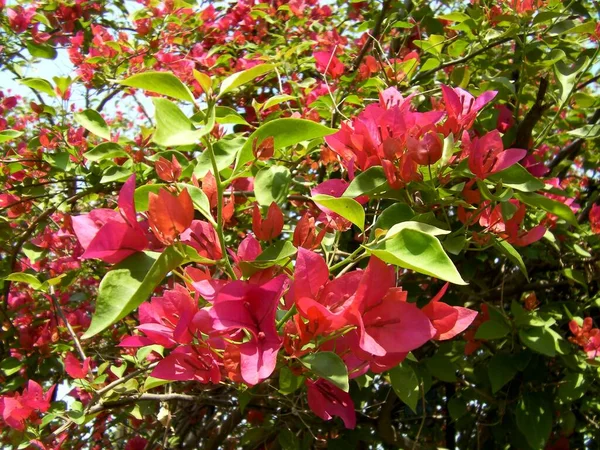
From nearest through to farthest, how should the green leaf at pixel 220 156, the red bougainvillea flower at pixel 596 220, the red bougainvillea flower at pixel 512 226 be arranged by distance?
the green leaf at pixel 220 156 < the red bougainvillea flower at pixel 512 226 < the red bougainvillea flower at pixel 596 220

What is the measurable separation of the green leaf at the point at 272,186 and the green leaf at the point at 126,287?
0.23 metres

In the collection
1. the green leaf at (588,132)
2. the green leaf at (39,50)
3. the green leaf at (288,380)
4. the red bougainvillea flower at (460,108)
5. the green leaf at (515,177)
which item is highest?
the red bougainvillea flower at (460,108)

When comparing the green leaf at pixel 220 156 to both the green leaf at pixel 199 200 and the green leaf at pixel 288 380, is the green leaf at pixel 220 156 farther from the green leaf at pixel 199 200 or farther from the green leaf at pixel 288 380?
the green leaf at pixel 288 380

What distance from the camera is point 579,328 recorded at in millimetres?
1386

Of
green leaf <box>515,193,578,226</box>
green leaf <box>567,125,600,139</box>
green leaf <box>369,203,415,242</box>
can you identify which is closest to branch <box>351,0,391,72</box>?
green leaf <box>567,125,600,139</box>

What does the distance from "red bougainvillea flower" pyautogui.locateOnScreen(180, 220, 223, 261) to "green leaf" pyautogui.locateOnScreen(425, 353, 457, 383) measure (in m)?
0.80

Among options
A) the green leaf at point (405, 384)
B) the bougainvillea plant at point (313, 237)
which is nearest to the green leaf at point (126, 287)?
the bougainvillea plant at point (313, 237)

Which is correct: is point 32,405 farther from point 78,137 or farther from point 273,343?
point 273,343

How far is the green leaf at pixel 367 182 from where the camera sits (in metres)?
0.76

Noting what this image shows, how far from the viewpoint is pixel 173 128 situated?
1.82 ft

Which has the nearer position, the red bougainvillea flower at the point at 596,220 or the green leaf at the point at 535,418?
the green leaf at the point at 535,418

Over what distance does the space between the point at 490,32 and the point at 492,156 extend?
91 cm

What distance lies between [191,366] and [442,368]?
83 centimetres

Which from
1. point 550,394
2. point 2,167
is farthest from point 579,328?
point 2,167
